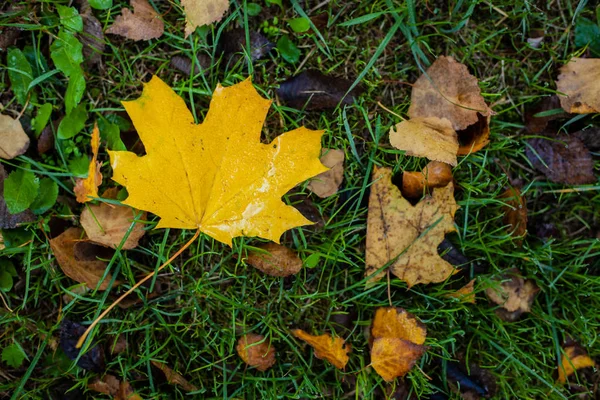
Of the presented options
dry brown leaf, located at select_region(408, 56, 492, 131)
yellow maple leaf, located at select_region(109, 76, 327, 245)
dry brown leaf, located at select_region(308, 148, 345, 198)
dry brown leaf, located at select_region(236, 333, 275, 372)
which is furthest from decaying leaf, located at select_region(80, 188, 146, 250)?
dry brown leaf, located at select_region(408, 56, 492, 131)

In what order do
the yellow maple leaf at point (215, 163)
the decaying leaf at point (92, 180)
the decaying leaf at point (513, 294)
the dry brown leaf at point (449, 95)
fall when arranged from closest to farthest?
1. the yellow maple leaf at point (215, 163)
2. the decaying leaf at point (92, 180)
3. the dry brown leaf at point (449, 95)
4. the decaying leaf at point (513, 294)

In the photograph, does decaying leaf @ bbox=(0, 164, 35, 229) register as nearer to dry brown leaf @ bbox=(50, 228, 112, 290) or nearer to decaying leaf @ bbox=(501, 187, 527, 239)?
dry brown leaf @ bbox=(50, 228, 112, 290)

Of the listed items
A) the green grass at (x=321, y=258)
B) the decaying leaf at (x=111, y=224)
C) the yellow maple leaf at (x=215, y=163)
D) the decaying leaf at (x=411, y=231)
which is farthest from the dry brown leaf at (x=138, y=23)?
the decaying leaf at (x=411, y=231)

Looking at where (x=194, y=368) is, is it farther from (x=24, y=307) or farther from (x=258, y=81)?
(x=258, y=81)

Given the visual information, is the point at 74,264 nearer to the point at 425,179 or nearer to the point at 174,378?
the point at 174,378

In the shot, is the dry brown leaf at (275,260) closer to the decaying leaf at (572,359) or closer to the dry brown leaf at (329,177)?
the dry brown leaf at (329,177)

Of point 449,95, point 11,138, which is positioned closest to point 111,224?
point 11,138
